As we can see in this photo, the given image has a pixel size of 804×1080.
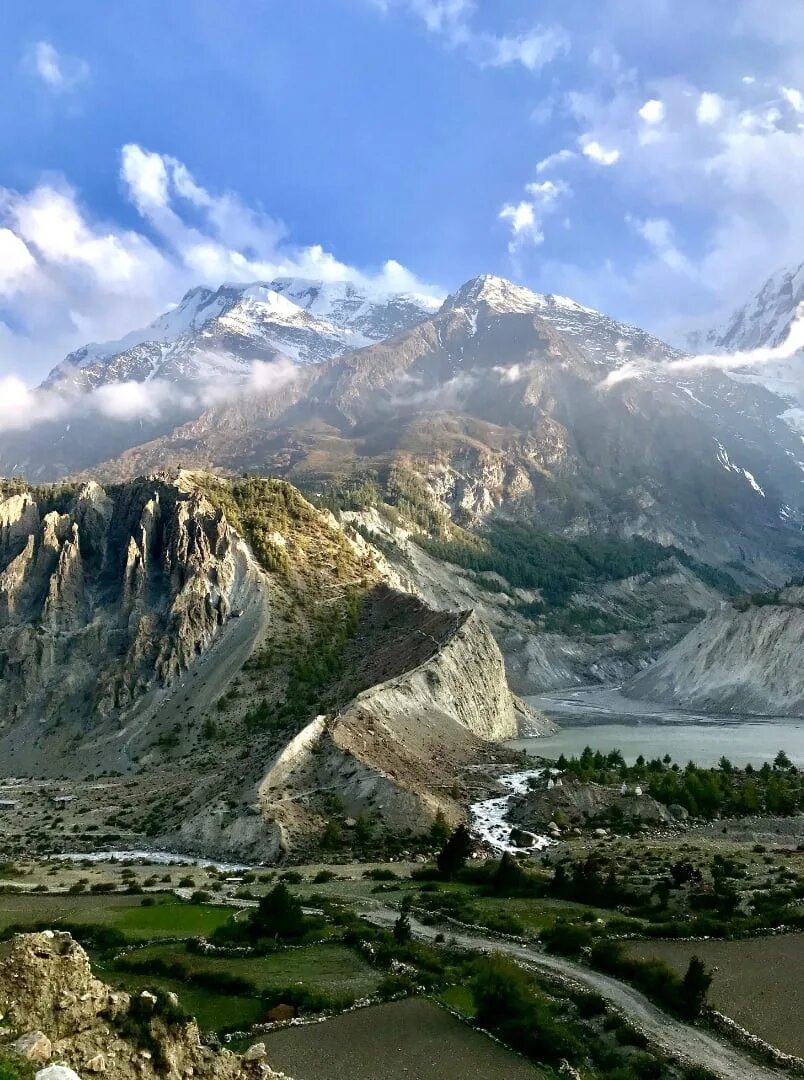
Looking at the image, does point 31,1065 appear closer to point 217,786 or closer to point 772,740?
point 217,786

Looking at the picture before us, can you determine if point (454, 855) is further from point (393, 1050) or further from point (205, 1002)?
point (393, 1050)

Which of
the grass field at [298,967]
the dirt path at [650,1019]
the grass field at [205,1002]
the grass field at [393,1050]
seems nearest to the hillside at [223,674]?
the grass field at [298,967]

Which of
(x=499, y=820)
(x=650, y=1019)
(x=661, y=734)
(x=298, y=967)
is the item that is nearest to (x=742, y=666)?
(x=661, y=734)

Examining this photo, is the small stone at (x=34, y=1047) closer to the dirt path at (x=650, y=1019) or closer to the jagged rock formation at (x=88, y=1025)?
the jagged rock formation at (x=88, y=1025)

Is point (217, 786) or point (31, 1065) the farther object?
point (217, 786)

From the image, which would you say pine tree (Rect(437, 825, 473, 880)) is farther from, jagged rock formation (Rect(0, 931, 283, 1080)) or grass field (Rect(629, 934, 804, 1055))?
jagged rock formation (Rect(0, 931, 283, 1080))

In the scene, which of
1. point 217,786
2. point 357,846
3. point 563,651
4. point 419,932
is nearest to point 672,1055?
point 419,932
